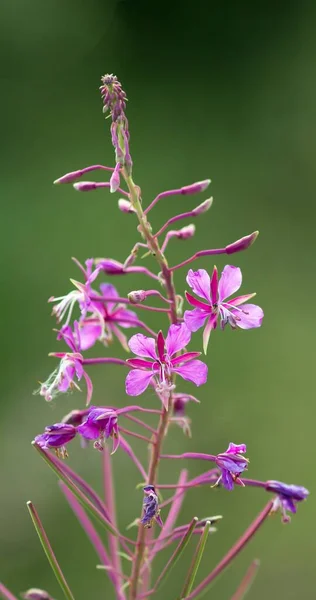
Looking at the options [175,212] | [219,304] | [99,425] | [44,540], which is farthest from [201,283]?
[175,212]

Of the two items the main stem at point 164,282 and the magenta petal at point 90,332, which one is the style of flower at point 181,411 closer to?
the main stem at point 164,282

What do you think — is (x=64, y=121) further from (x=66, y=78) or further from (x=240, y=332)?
(x=240, y=332)

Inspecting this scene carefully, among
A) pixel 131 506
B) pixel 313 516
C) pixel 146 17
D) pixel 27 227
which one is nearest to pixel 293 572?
pixel 313 516

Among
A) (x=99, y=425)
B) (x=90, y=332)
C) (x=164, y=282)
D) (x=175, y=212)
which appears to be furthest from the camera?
(x=175, y=212)

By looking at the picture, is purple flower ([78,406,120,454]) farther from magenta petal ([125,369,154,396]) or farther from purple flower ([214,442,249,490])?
purple flower ([214,442,249,490])

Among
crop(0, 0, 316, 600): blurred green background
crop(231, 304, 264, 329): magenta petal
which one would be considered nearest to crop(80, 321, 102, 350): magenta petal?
crop(231, 304, 264, 329): magenta petal

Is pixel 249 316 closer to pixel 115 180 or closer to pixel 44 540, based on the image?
pixel 115 180

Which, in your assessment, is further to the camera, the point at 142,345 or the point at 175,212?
the point at 175,212
